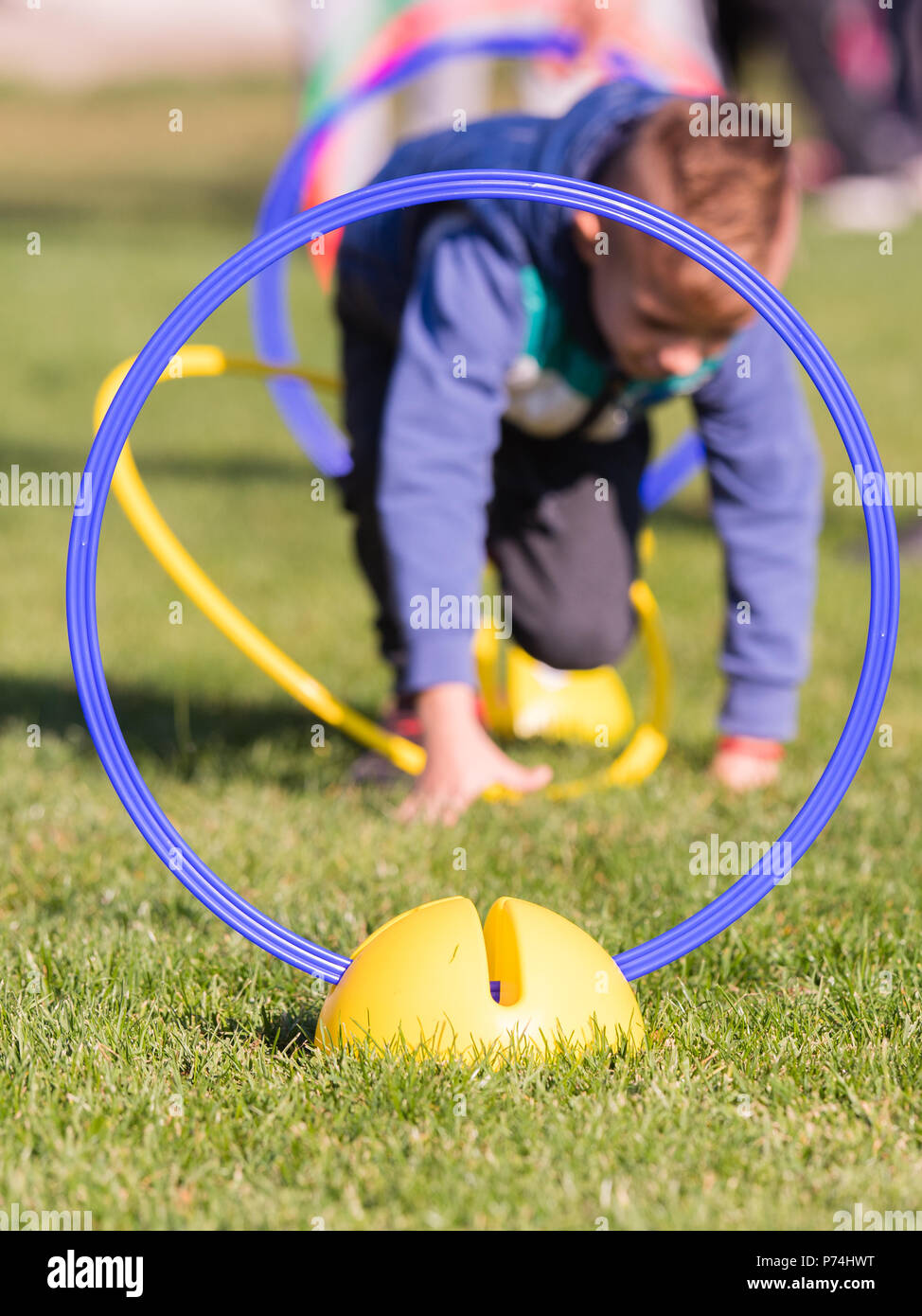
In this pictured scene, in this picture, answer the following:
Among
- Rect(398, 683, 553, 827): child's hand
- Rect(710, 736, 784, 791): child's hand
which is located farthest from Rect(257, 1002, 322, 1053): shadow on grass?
Rect(710, 736, 784, 791): child's hand

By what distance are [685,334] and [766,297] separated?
60cm

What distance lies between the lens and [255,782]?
13.2ft

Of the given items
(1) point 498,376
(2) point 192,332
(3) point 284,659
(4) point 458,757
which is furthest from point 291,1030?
(3) point 284,659

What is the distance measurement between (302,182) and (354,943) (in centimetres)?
329

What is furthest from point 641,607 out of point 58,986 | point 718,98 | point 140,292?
point 140,292

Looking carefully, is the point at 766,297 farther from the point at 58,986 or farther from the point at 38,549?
the point at 38,549

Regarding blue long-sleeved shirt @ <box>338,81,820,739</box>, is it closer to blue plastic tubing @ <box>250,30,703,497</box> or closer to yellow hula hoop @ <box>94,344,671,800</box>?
yellow hula hoop @ <box>94,344,671,800</box>

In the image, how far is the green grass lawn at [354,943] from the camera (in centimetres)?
212

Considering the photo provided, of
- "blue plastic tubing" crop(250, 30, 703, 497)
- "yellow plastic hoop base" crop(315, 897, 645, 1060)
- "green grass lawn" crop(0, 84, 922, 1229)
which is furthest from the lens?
"blue plastic tubing" crop(250, 30, 703, 497)

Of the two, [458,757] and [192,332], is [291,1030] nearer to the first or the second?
[458,757]

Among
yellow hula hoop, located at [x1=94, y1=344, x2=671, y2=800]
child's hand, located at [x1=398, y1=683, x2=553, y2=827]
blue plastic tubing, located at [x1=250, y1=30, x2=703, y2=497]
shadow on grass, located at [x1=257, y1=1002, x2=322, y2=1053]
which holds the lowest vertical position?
shadow on grass, located at [x1=257, y1=1002, x2=322, y2=1053]

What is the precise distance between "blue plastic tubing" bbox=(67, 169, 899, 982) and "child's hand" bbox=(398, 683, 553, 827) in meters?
0.61

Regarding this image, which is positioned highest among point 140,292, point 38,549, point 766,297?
point 140,292

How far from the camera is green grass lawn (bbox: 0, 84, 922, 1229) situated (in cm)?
212
